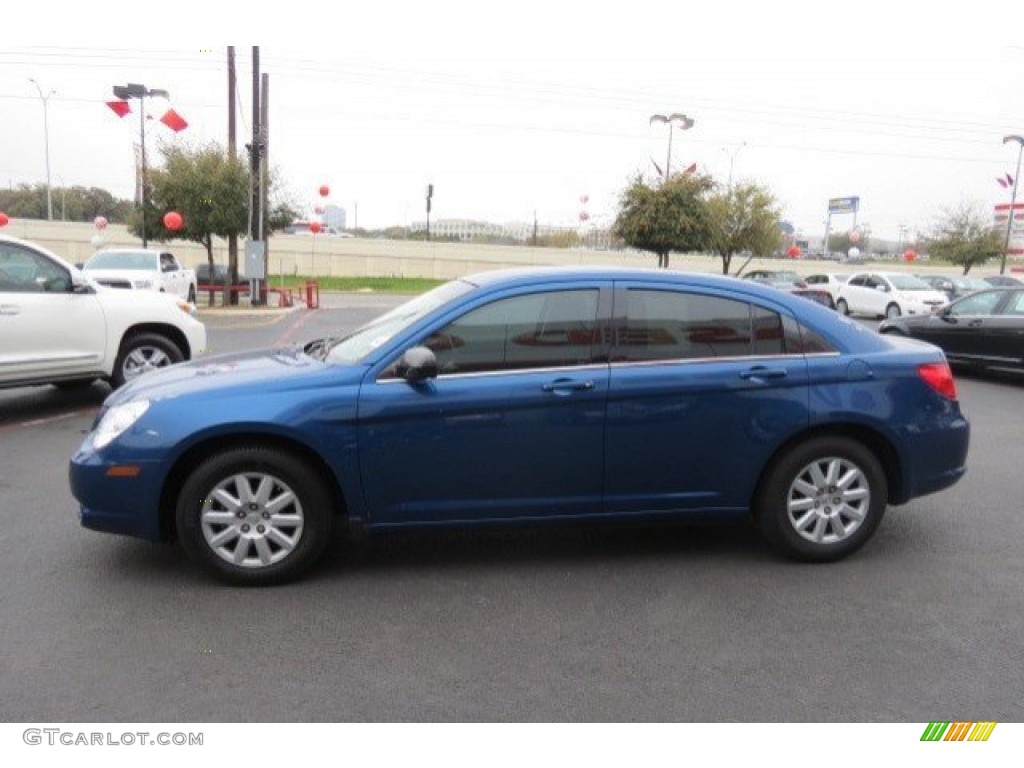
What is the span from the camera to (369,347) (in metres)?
4.57

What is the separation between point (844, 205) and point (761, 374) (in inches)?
3359

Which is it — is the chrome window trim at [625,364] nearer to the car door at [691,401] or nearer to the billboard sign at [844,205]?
the car door at [691,401]

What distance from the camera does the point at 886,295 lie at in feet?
79.3

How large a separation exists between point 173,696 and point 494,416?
1.88 meters

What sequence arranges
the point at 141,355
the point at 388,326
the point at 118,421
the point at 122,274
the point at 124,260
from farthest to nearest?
1. the point at 124,260
2. the point at 122,274
3. the point at 141,355
4. the point at 388,326
5. the point at 118,421

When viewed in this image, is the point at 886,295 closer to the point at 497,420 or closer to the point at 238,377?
the point at 497,420

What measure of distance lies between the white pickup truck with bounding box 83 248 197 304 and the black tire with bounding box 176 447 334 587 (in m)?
15.3

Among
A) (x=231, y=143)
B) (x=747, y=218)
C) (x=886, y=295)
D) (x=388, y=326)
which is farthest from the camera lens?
(x=747, y=218)

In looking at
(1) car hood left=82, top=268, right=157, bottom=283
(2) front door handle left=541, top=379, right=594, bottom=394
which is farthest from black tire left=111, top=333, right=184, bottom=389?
(1) car hood left=82, top=268, right=157, bottom=283

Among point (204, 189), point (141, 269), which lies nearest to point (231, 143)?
point (204, 189)

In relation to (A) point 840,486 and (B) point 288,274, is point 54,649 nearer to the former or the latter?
(A) point 840,486

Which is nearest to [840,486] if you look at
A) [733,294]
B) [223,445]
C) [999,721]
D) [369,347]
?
[733,294]

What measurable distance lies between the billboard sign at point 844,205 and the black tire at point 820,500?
8179 centimetres

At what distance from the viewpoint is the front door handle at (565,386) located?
4340 millimetres
